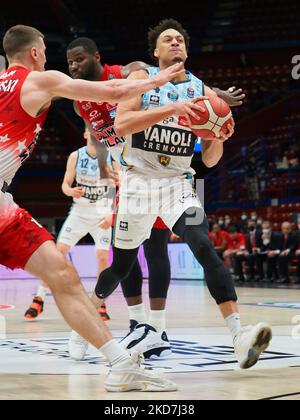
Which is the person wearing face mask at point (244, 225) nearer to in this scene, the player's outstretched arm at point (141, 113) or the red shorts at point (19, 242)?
the player's outstretched arm at point (141, 113)

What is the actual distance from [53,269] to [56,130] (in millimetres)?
23180

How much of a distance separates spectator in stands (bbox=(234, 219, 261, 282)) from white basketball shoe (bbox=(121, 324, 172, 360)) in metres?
11.7

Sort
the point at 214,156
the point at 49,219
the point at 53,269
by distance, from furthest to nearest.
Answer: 1. the point at 49,219
2. the point at 214,156
3. the point at 53,269

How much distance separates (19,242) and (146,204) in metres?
1.39

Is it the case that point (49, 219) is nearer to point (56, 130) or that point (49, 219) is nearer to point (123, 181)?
point (56, 130)

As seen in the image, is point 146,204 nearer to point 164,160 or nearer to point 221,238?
point 164,160

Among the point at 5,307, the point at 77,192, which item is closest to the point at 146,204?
the point at 77,192

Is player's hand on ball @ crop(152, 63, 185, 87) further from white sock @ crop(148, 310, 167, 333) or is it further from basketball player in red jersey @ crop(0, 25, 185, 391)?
white sock @ crop(148, 310, 167, 333)

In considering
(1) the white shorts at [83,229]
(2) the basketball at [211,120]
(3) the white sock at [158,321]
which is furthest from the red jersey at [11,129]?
(1) the white shorts at [83,229]

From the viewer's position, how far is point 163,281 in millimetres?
5293

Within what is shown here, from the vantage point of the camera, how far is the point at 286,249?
51.1ft
